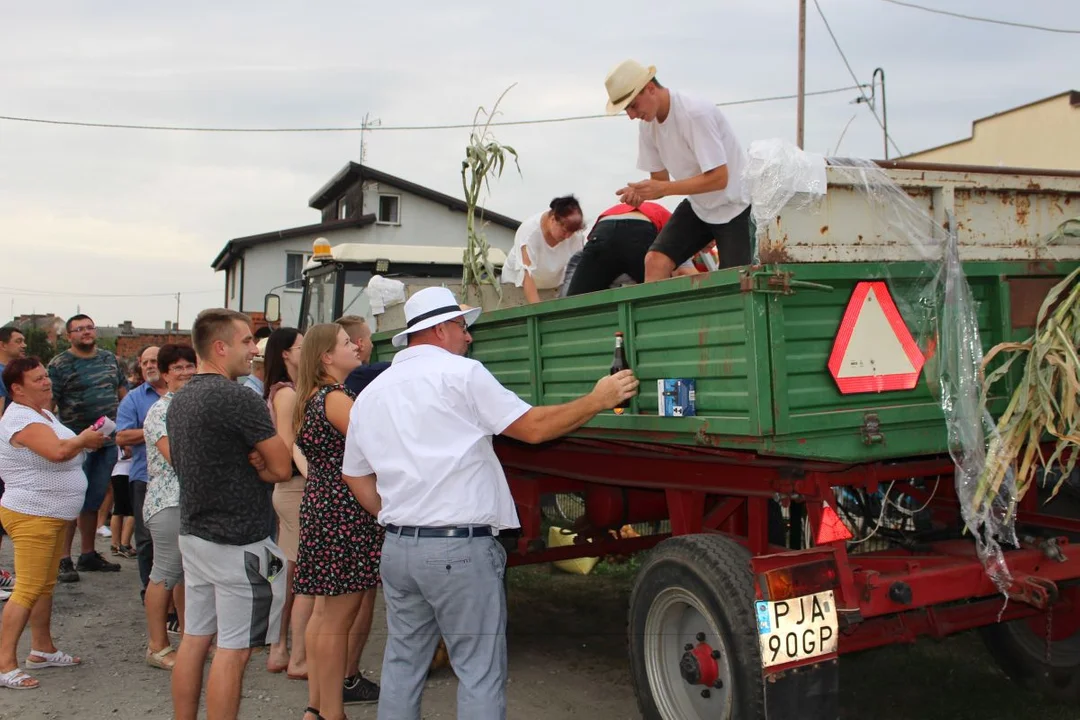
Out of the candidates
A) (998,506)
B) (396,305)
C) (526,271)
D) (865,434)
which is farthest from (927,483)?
(396,305)

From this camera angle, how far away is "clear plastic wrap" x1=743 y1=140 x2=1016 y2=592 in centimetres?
333

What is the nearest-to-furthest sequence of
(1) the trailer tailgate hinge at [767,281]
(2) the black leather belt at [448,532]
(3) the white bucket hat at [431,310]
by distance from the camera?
(1) the trailer tailgate hinge at [767,281] → (2) the black leather belt at [448,532] → (3) the white bucket hat at [431,310]

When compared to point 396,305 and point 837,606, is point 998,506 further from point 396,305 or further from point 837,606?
point 396,305

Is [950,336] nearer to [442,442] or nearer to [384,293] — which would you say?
[442,442]

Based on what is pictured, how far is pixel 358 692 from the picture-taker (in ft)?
16.4

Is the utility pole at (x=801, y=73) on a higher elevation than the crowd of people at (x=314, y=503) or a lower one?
higher

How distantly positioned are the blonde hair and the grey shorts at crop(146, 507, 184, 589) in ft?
4.49

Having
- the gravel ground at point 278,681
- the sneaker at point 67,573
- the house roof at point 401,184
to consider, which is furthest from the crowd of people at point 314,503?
the house roof at point 401,184

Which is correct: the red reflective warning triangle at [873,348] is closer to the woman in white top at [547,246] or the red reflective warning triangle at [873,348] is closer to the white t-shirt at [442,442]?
the white t-shirt at [442,442]

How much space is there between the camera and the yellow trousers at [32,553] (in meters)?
5.27

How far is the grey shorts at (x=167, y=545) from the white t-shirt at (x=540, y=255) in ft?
8.63

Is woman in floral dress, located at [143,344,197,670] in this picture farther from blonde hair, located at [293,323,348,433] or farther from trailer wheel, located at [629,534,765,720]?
trailer wheel, located at [629,534,765,720]

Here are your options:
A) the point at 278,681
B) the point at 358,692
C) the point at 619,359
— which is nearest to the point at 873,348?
the point at 619,359

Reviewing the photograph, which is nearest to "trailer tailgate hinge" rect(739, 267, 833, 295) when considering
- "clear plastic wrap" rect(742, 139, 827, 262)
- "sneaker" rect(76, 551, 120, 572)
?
"clear plastic wrap" rect(742, 139, 827, 262)
